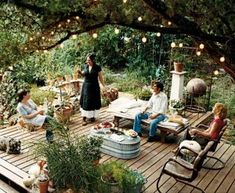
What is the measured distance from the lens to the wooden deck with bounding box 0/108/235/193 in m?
5.59

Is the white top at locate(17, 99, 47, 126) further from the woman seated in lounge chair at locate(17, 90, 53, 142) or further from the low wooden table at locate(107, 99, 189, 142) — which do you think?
the low wooden table at locate(107, 99, 189, 142)

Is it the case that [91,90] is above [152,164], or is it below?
above

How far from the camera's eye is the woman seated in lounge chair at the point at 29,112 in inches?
263

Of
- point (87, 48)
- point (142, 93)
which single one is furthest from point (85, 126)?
point (87, 48)

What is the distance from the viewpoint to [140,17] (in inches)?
143

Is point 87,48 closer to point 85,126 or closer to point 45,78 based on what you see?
point 45,78

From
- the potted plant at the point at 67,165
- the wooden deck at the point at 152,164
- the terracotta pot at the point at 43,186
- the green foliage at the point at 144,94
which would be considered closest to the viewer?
the potted plant at the point at 67,165

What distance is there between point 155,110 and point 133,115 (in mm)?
512

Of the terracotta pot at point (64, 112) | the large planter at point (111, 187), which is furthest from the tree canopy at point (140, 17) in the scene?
the terracotta pot at point (64, 112)

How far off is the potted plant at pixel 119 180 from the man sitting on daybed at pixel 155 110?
79.4 inches

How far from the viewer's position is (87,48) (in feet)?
41.6

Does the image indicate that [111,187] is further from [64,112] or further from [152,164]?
[64,112]

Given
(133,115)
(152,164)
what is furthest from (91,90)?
(152,164)

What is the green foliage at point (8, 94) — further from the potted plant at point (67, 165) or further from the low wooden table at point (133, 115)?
the potted plant at point (67, 165)
